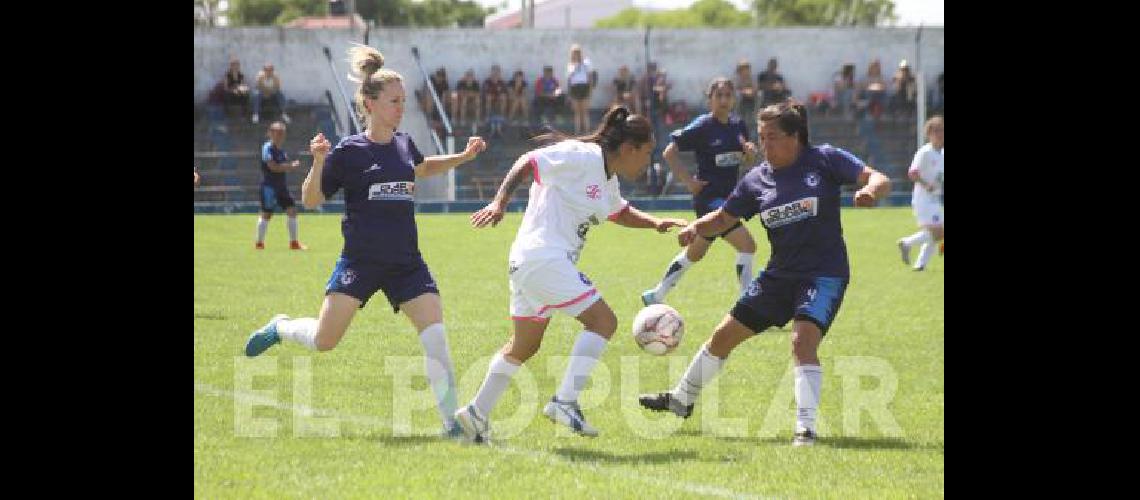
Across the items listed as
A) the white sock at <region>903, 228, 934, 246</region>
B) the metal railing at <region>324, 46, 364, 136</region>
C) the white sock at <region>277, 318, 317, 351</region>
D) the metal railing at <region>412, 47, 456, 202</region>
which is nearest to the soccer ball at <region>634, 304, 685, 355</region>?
the white sock at <region>277, 318, 317, 351</region>

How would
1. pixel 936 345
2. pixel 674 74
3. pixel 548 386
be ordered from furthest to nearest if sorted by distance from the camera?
pixel 674 74
pixel 936 345
pixel 548 386

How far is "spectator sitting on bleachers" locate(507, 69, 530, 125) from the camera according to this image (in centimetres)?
3812

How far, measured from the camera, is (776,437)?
27.3 feet

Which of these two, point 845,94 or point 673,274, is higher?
point 845,94

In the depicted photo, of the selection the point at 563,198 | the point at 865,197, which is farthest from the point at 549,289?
the point at 865,197

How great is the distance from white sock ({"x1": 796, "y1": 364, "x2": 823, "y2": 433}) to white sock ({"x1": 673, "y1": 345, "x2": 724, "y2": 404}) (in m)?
0.63

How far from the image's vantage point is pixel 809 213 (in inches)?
333

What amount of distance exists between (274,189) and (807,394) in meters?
17.9

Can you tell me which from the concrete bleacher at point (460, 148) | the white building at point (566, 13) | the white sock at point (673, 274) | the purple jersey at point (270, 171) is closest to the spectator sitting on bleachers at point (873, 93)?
the concrete bleacher at point (460, 148)

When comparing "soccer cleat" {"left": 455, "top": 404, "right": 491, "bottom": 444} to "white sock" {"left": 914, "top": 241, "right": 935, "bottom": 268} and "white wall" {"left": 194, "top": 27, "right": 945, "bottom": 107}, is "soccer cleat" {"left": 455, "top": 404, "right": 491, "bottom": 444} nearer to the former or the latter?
"white sock" {"left": 914, "top": 241, "right": 935, "bottom": 268}

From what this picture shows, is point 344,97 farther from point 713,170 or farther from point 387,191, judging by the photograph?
point 387,191
